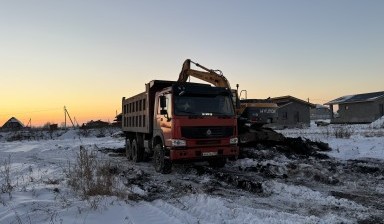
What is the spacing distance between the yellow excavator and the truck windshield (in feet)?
13.7

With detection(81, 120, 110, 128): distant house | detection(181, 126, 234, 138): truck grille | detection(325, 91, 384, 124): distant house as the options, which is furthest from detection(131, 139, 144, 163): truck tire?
detection(81, 120, 110, 128): distant house

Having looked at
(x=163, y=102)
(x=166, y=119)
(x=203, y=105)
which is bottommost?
(x=166, y=119)

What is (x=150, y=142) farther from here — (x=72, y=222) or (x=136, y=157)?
(x=72, y=222)

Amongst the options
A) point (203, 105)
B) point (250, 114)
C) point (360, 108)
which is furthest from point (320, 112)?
point (203, 105)

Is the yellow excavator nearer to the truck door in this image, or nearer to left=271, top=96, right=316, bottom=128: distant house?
the truck door

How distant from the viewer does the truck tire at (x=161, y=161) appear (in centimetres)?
1292

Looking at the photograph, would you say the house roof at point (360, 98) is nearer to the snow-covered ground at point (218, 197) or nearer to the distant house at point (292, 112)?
the distant house at point (292, 112)

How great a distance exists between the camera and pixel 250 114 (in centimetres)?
1812

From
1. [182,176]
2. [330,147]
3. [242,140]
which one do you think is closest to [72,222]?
[182,176]

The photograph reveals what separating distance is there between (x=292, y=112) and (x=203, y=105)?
45.2 m

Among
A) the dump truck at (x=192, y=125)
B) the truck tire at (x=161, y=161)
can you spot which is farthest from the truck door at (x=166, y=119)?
the truck tire at (x=161, y=161)

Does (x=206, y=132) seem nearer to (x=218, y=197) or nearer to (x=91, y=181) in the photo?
(x=218, y=197)

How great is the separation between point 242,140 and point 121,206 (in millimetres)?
10605

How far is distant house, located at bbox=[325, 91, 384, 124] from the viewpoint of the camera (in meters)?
51.6
